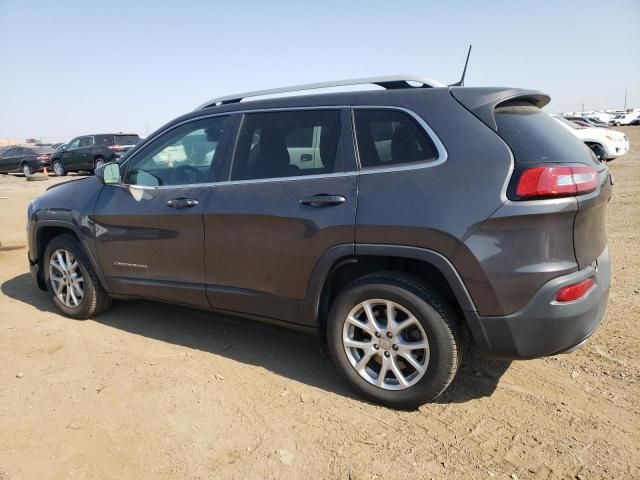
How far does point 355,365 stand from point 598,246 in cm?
156

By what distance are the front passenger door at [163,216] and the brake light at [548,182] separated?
205 cm

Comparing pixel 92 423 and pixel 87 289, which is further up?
pixel 87 289

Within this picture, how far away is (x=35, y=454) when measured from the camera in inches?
104

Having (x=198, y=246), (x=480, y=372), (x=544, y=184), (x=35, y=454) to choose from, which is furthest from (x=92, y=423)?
(x=544, y=184)

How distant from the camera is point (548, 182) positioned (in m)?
2.47

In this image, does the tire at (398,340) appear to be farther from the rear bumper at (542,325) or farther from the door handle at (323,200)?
the door handle at (323,200)

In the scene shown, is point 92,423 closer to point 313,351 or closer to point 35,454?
point 35,454

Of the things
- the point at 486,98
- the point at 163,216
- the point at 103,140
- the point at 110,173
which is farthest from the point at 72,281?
the point at 103,140

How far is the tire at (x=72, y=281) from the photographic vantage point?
4.33 m

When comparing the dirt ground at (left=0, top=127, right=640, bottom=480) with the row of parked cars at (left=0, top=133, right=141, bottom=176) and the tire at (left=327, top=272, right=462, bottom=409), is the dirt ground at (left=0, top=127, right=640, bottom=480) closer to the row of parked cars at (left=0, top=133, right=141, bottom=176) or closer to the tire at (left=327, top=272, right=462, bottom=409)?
the tire at (left=327, top=272, right=462, bottom=409)

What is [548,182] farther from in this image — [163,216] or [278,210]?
[163,216]

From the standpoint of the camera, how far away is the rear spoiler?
8.93ft

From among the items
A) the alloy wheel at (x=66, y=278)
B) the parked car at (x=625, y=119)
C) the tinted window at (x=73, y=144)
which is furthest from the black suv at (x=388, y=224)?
the parked car at (x=625, y=119)

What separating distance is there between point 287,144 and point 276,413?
169 centimetres
